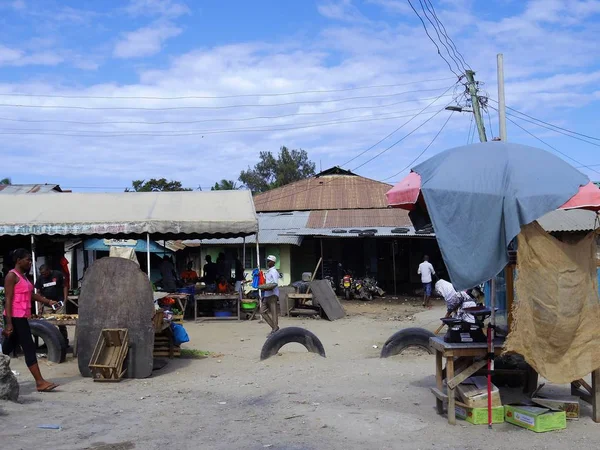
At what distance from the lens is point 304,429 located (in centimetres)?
671

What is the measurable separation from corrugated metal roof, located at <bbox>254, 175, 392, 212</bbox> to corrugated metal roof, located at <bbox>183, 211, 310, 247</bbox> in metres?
1.62

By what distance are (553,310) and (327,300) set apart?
14.1m

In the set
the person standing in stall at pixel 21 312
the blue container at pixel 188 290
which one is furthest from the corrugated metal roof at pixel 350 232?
the person standing in stall at pixel 21 312

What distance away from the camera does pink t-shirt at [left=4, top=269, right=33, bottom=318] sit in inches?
342

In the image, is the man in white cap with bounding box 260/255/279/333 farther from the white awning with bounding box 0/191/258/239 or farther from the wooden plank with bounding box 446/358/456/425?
the wooden plank with bounding box 446/358/456/425

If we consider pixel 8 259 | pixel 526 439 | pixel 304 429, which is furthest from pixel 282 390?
pixel 8 259

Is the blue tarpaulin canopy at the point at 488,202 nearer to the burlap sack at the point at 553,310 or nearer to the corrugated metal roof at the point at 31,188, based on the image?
the burlap sack at the point at 553,310

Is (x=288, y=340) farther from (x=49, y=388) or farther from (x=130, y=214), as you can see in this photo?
(x=130, y=214)

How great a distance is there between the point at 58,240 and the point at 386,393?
17.5 m

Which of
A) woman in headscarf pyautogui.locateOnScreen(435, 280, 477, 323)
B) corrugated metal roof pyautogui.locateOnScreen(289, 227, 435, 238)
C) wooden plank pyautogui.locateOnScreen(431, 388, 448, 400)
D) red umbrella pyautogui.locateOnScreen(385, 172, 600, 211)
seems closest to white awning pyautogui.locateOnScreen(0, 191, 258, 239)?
corrugated metal roof pyautogui.locateOnScreen(289, 227, 435, 238)

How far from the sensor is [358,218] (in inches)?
1178

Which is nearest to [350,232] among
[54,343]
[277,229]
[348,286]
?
[348,286]

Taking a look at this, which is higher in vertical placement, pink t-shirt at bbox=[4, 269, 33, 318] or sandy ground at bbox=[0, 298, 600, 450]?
pink t-shirt at bbox=[4, 269, 33, 318]

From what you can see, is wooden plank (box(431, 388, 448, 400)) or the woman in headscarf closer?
wooden plank (box(431, 388, 448, 400))
